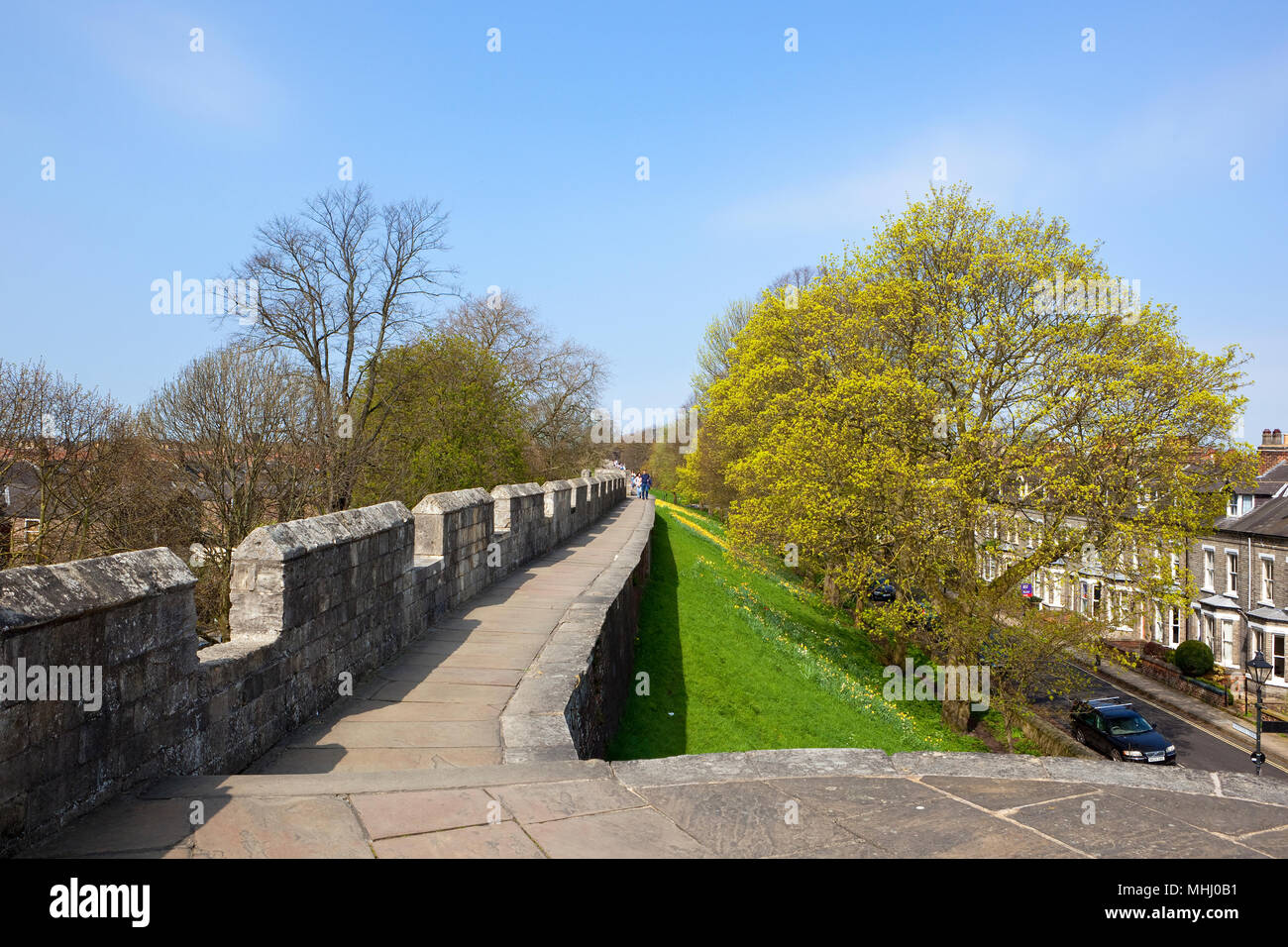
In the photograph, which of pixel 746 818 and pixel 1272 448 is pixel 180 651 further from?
pixel 1272 448

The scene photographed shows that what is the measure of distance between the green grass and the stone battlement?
3.00 m

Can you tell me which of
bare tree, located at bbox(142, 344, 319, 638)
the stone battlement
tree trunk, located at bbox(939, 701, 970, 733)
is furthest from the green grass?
bare tree, located at bbox(142, 344, 319, 638)

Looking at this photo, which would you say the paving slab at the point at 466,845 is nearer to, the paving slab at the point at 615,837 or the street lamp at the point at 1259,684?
the paving slab at the point at 615,837

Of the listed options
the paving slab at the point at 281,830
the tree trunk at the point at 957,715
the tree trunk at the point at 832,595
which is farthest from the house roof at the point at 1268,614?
the paving slab at the point at 281,830

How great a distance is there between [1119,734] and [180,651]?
20.2m

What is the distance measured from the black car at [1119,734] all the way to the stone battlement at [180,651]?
54.6ft

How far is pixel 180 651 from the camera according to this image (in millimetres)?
4121

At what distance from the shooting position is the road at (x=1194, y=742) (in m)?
20.3

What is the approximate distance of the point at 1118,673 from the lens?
30.4 m

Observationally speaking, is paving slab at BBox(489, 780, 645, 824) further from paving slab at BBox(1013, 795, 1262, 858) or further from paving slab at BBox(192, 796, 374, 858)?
paving slab at BBox(1013, 795, 1262, 858)

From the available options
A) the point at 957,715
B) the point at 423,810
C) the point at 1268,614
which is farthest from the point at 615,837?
the point at 1268,614
